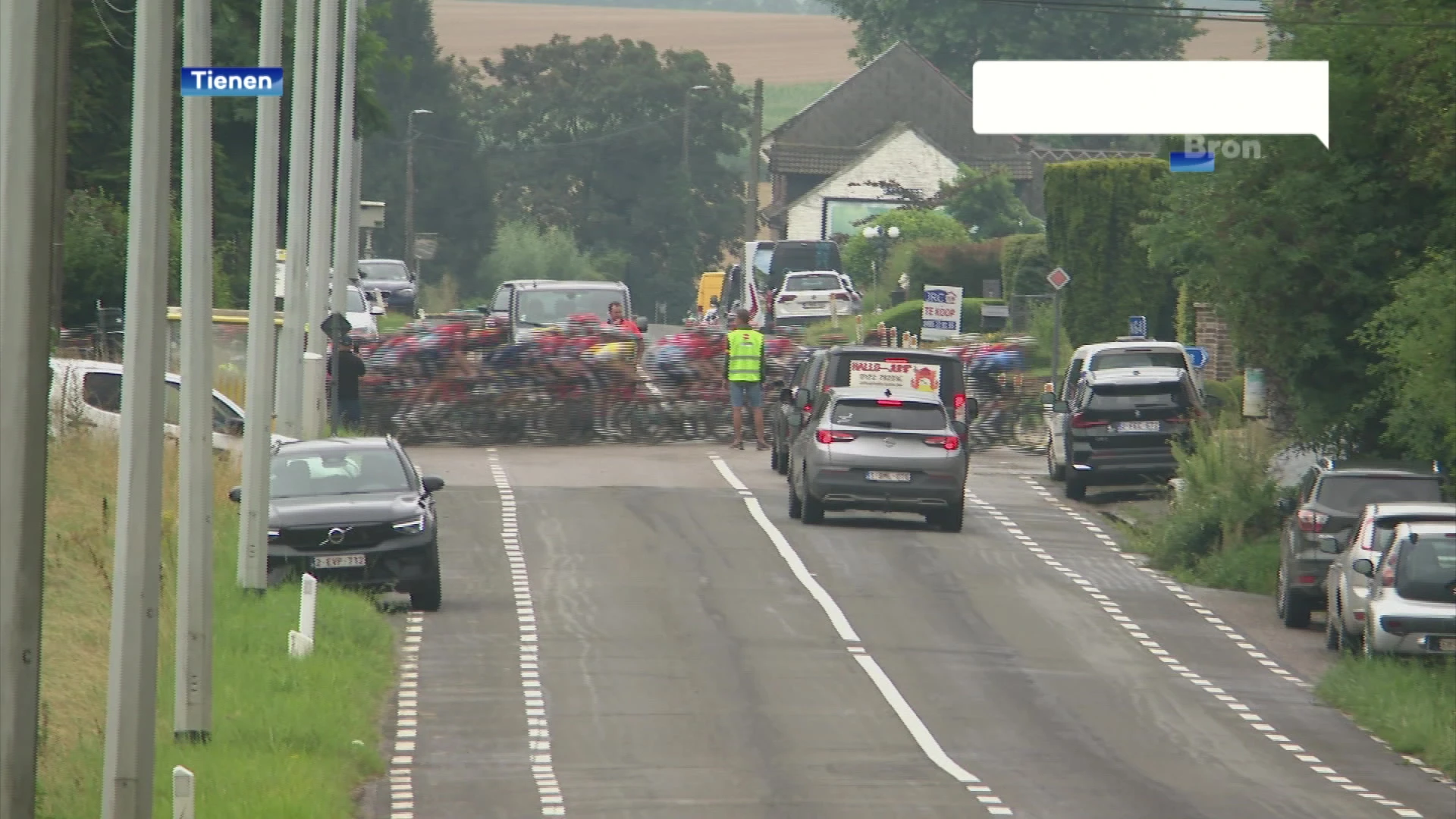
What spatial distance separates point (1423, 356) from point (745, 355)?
12803 mm

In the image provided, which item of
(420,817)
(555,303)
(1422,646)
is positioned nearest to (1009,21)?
(555,303)

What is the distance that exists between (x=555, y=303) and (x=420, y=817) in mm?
28594

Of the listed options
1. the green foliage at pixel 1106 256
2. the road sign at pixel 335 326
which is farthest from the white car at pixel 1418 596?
the green foliage at pixel 1106 256

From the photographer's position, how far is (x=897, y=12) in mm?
107062

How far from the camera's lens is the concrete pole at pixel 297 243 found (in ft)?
104

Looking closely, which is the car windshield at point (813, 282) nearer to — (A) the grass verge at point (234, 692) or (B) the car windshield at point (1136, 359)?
(B) the car windshield at point (1136, 359)

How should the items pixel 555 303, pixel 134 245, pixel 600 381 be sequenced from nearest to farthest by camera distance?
pixel 134 245 < pixel 600 381 < pixel 555 303

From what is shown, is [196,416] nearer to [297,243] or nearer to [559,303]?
[297,243]

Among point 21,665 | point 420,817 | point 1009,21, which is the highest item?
point 1009,21

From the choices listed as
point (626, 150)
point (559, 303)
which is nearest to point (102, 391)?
point (559, 303)

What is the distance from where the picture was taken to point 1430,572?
21844 millimetres

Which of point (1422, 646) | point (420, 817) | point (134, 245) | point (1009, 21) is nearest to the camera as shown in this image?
point (134, 245)

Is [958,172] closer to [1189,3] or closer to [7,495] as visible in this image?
[1189,3]

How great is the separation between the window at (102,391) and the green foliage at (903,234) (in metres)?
48.0
